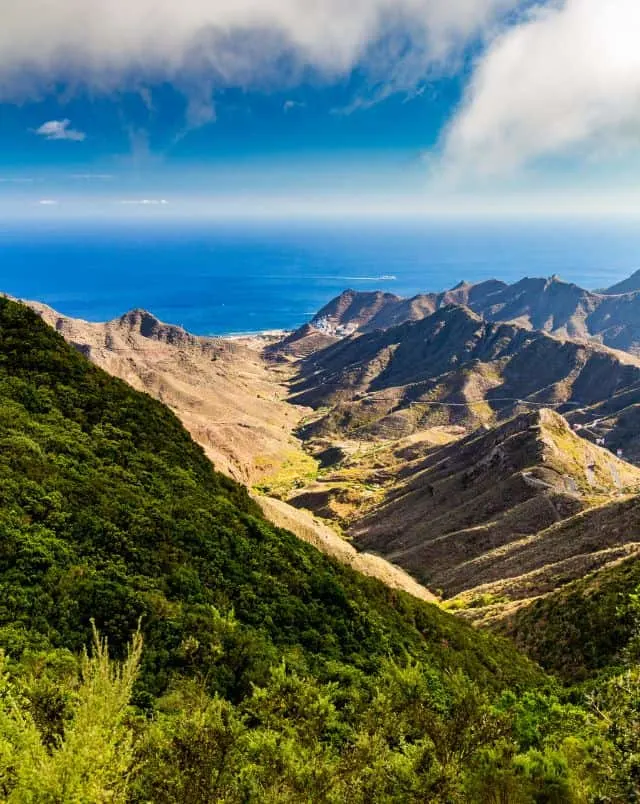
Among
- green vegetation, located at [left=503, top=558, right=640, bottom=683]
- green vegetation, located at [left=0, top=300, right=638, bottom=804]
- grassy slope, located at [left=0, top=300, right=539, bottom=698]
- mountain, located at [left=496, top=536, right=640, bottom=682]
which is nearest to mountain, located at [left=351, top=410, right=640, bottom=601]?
mountain, located at [left=496, top=536, right=640, bottom=682]

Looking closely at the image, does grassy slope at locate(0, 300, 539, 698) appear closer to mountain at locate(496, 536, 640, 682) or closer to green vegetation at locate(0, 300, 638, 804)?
green vegetation at locate(0, 300, 638, 804)

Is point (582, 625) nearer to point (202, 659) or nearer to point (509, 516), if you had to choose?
point (202, 659)

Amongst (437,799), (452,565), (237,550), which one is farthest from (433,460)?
(437,799)

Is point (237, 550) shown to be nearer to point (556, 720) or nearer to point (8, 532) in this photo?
point (8, 532)

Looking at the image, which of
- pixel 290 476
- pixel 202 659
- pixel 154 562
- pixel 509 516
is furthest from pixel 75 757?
pixel 290 476

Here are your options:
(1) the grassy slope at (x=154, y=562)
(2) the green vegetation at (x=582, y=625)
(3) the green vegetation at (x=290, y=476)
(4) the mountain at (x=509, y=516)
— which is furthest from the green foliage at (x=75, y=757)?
(3) the green vegetation at (x=290, y=476)
